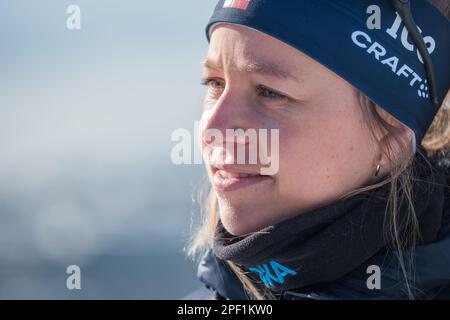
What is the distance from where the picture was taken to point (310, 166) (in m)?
1.33

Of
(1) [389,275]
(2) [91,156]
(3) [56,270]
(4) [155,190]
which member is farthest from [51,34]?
(1) [389,275]

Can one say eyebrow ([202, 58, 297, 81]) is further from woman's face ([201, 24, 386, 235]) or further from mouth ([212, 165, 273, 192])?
mouth ([212, 165, 273, 192])

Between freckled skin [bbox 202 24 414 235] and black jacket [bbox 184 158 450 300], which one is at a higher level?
freckled skin [bbox 202 24 414 235]

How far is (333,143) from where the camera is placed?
4.35 ft

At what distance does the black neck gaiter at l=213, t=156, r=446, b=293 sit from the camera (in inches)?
52.5

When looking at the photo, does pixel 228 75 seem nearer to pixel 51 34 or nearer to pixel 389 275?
pixel 389 275

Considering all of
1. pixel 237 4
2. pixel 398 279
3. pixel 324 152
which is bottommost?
pixel 398 279

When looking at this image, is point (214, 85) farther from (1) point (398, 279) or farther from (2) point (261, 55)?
(1) point (398, 279)

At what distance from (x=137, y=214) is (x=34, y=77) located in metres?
0.67

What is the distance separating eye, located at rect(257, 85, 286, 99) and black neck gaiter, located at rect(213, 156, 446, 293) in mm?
248

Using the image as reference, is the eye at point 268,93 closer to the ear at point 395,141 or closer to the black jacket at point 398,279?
the ear at point 395,141

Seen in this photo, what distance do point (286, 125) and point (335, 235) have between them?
0.25m

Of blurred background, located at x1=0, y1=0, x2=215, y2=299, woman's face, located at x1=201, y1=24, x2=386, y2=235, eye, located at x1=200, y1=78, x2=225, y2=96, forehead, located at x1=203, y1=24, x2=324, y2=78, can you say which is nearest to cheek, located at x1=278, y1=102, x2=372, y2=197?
woman's face, located at x1=201, y1=24, x2=386, y2=235

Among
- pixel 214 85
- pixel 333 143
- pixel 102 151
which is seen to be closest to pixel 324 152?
pixel 333 143
